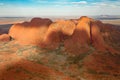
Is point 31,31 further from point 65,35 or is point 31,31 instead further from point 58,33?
point 65,35

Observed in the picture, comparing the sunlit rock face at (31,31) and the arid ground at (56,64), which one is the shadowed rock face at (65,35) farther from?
the arid ground at (56,64)

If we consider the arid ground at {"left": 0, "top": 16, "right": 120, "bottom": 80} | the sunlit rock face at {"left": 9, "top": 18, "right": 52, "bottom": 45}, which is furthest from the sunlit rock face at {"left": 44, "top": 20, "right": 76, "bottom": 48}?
the arid ground at {"left": 0, "top": 16, "right": 120, "bottom": 80}

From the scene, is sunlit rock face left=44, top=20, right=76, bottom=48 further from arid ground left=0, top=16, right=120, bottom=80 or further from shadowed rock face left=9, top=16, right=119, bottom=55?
arid ground left=0, top=16, right=120, bottom=80

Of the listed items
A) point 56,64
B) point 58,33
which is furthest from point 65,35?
point 56,64

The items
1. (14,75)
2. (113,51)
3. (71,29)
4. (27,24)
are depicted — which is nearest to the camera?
(14,75)

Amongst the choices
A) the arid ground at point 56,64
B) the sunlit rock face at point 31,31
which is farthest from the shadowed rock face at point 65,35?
the arid ground at point 56,64

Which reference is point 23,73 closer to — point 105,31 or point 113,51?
point 113,51

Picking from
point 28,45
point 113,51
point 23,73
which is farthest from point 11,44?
point 113,51

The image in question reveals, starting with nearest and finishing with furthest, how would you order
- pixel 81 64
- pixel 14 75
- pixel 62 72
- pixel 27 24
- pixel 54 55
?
pixel 14 75
pixel 62 72
pixel 81 64
pixel 54 55
pixel 27 24

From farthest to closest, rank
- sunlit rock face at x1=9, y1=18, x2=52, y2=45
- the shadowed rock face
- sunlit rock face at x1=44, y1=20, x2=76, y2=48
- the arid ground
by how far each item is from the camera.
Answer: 1. sunlit rock face at x1=9, y1=18, x2=52, y2=45
2. sunlit rock face at x1=44, y1=20, x2=76, y2=48
3. the shadowed rock face
4. the arid ground
